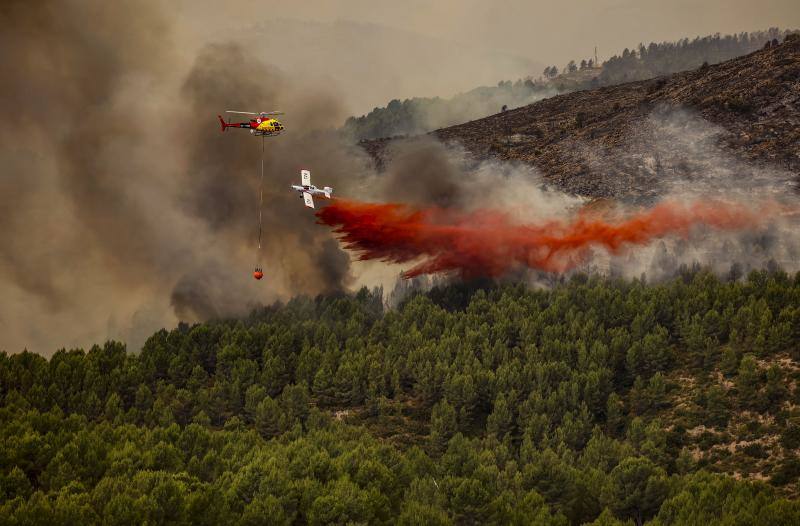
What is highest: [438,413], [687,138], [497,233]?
[687,138]

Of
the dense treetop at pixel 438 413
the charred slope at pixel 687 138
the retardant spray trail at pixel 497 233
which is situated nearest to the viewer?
the dense treetop at pixel 438 413

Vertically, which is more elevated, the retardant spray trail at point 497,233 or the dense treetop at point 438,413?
the retardant spray trail at point 497,233

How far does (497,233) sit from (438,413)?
41.5 meters

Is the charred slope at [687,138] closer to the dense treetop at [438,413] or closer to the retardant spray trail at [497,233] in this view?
the retardant spray trail at [497,233]

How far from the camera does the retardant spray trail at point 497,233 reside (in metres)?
146

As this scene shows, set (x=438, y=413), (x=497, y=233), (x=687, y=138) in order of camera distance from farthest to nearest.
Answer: (x=687, y=138), (x=497, y=233), (x=438, y=413)

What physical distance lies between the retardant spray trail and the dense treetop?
19.7 feet

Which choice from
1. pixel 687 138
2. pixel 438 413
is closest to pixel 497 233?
pixel 438 413

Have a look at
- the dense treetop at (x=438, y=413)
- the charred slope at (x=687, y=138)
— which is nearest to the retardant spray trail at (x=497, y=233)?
the dense treetop at (x=438, y=413)

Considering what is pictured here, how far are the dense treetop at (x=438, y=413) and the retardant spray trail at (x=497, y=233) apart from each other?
6010mm

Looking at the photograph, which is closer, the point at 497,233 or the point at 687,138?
the point at 497,233

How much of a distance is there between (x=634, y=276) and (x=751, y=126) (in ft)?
160

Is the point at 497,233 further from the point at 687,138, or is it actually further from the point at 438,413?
the point at 687,138

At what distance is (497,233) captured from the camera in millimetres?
157250
